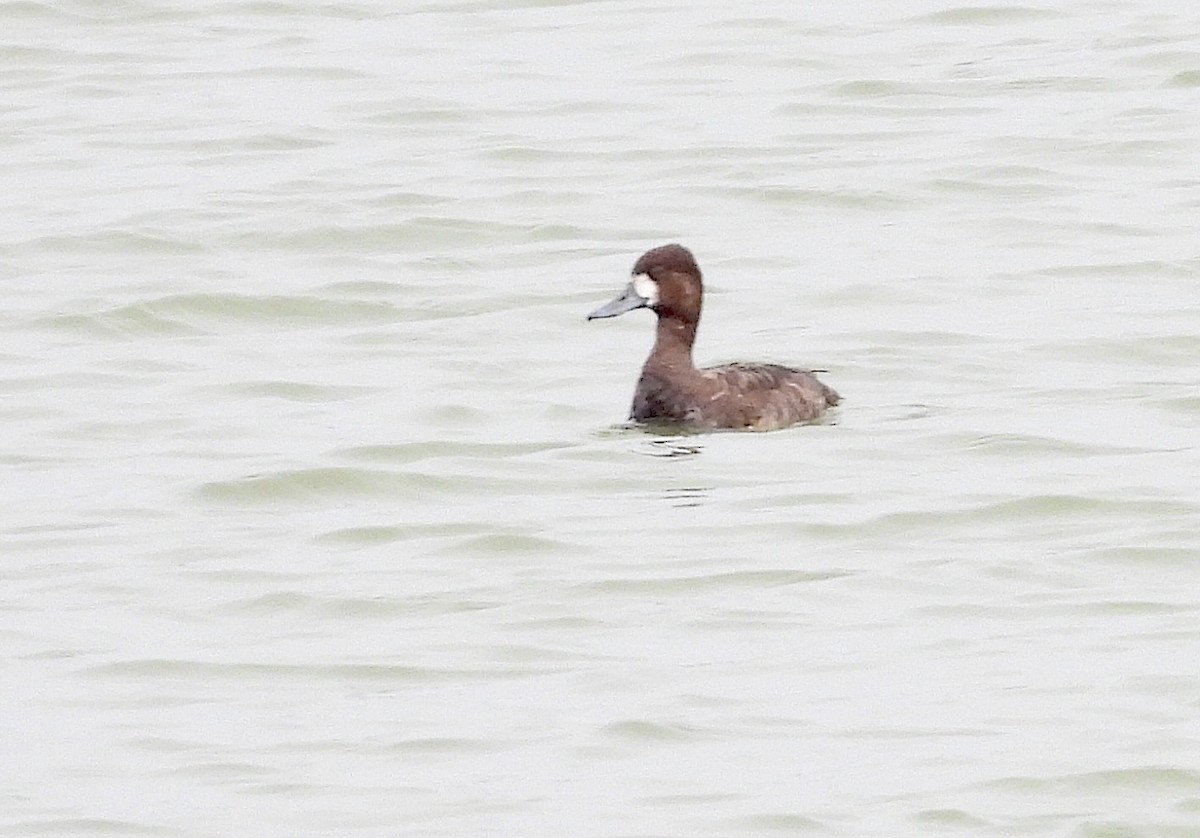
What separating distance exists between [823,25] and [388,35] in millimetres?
2816

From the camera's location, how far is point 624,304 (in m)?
13.2

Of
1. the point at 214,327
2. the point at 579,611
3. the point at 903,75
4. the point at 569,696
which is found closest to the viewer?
the point at 569,696

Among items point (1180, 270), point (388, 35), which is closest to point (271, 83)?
point (388, 35)

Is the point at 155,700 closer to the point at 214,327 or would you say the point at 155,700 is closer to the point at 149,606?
the point at 149,606

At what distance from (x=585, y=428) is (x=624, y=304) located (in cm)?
74

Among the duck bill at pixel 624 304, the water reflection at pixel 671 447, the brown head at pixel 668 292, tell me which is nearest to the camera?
the water reflection at pixel 671 447

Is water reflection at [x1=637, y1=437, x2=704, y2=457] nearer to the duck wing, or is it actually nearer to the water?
the water

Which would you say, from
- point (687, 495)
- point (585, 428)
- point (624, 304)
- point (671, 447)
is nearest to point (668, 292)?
point (624, 304)

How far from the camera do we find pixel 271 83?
20.4 m

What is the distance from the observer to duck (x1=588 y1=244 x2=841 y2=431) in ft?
40.9

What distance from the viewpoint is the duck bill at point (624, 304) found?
43.2 ft

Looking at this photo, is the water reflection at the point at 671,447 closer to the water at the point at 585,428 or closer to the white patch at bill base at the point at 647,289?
the water at the point at 585,428

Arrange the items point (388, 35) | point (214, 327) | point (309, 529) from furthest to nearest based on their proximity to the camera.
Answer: point (388, 35) → point (214, 327) → point (309, 529)

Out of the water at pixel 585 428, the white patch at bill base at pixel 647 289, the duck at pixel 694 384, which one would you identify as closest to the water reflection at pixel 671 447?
the water at pixel 585 428
